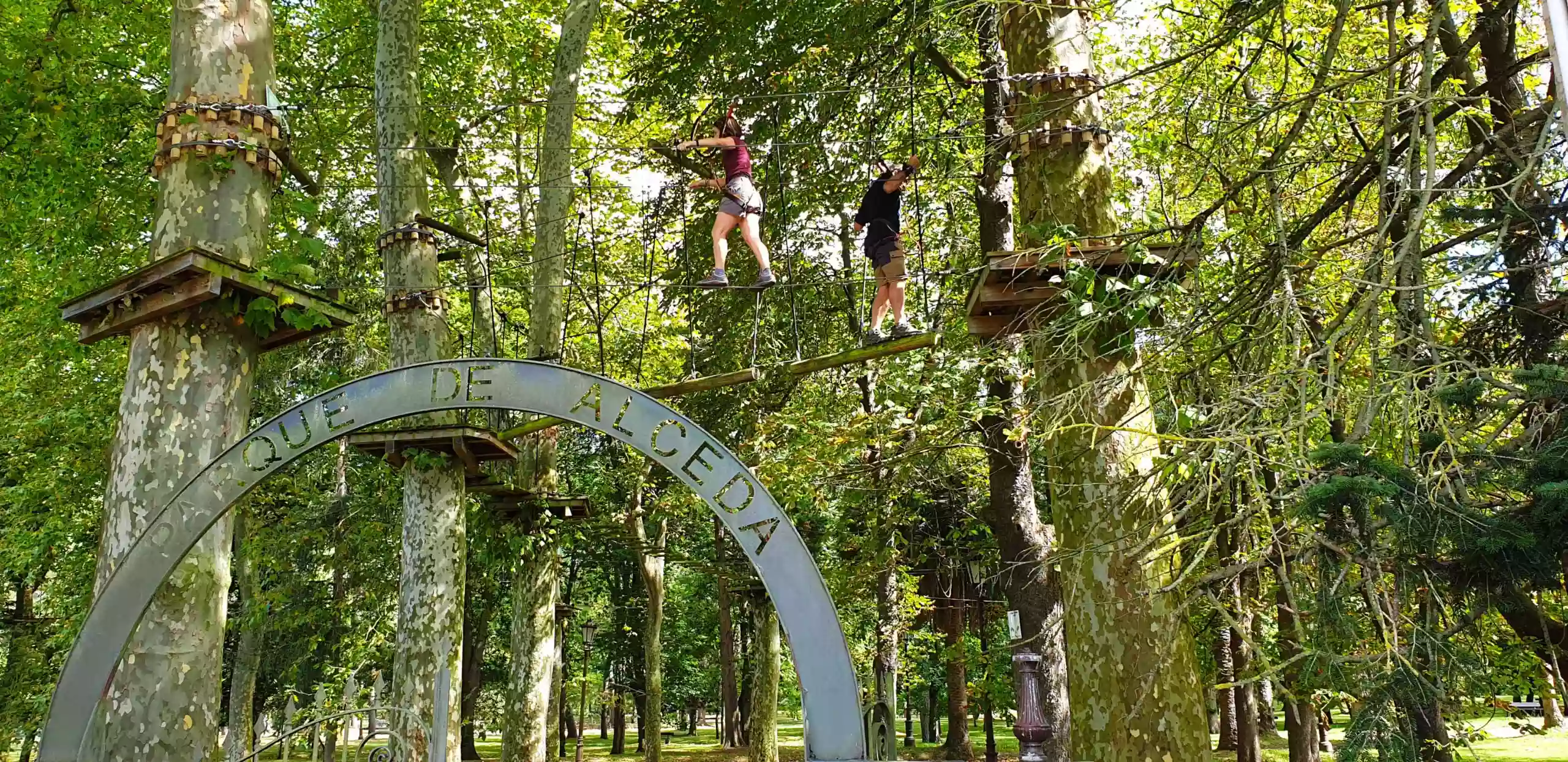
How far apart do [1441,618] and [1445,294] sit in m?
2.55

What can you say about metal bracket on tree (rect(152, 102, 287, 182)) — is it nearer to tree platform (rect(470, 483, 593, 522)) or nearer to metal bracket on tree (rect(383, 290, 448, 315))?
metal bracket on tree (rect(383, 290, 448, 315))

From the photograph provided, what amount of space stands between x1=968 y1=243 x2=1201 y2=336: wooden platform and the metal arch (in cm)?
187

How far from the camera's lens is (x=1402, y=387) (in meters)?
3.63

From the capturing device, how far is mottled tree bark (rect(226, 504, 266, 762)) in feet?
52.6

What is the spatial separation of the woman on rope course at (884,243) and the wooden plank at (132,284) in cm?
412

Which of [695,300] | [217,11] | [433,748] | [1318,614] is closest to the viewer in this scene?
[1318,614]

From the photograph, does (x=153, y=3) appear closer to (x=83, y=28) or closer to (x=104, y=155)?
(x=83, y=28)

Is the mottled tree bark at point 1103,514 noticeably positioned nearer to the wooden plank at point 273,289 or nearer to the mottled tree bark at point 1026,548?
the wooden plank at point 273,289

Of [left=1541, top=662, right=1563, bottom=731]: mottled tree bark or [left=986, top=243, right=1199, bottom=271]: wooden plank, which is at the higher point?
[left=986, top=243, right=1199, bottom=271]: wooden plank

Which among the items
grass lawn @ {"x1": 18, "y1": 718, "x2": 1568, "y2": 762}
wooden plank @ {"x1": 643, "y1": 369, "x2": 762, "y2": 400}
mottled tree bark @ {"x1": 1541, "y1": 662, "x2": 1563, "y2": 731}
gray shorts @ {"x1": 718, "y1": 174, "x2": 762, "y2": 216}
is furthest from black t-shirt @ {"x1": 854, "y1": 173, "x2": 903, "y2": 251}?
grass lawn @ {"x1": 18, "y1": 718, "x2": 1568, "y2": 762}

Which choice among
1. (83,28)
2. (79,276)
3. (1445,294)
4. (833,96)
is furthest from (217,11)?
(79,276)

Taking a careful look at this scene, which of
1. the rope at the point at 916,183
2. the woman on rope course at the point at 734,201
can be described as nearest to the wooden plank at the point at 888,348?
the rope at the point at 916,183

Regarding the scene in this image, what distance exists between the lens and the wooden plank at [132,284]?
4629 millimetres

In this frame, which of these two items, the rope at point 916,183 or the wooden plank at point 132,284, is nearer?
the wooden plank at point 132,284
